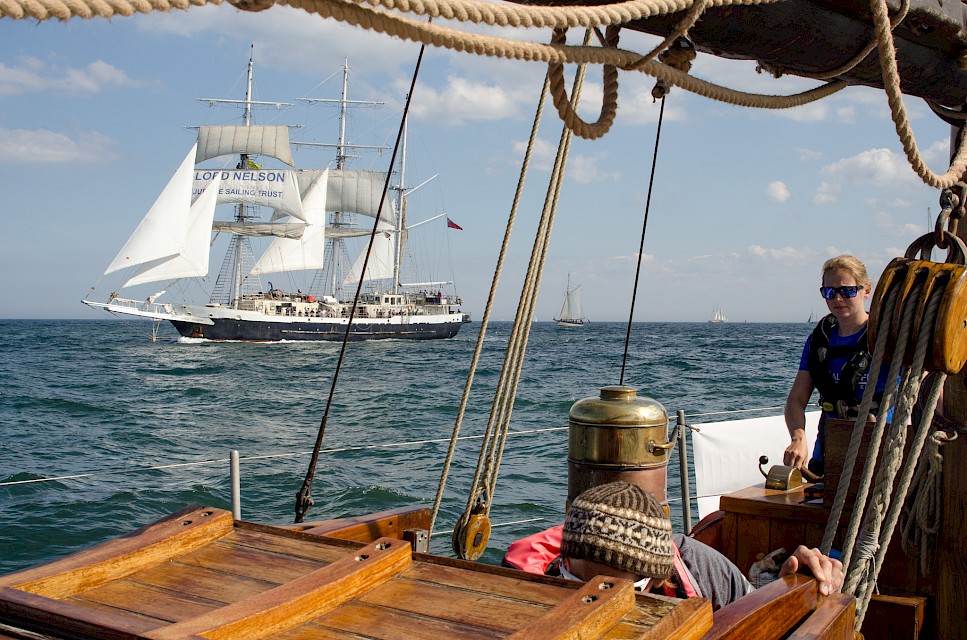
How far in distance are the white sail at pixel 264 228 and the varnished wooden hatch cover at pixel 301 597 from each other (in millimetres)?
59347

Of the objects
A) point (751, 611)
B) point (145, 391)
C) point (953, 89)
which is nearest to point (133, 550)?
point (751, 611)

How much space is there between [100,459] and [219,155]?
49995mm

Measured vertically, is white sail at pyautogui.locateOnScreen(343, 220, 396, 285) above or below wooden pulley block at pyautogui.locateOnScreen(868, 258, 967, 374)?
above

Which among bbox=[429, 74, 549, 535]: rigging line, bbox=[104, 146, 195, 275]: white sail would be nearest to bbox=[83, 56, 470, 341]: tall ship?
bbox=[104, 146, 195, 275]: white sail

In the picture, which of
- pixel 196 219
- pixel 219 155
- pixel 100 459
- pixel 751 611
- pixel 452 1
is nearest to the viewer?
pixel 452 1

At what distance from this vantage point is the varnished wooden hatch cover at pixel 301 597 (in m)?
1.34

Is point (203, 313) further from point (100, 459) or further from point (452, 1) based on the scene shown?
point (452, 1)

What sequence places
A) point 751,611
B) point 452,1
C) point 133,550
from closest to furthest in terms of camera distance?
1. point 452,1
2. point 751,611
3. point 133,550

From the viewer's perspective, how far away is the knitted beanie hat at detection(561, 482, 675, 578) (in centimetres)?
169

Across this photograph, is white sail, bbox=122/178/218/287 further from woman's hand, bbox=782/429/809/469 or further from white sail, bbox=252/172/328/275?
woman's hand, bbox=782/429/809/469

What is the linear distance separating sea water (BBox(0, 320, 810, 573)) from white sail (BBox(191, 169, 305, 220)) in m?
16.9

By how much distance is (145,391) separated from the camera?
27.8 metres

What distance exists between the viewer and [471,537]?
2924 mm

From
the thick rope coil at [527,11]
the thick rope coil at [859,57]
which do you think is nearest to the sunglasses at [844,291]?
the thick rope coil at [859,57]
